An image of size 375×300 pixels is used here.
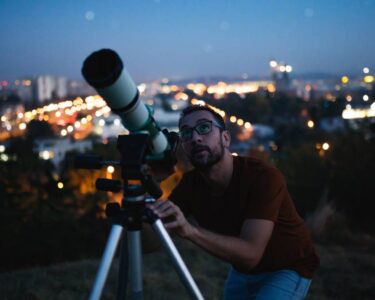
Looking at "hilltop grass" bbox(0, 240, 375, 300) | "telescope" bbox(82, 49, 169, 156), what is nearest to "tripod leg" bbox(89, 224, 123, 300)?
"telescope" bbox(82, 49, 169, 156)

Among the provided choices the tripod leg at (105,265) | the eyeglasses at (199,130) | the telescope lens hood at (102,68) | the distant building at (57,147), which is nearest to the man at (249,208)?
the eyeglasses at (199,130)

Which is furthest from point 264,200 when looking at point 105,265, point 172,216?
point 105,265

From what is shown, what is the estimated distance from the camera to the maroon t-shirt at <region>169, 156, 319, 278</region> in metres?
2.24

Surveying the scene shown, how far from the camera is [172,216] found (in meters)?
1.76

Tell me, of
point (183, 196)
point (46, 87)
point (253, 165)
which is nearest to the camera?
point (253, 165)

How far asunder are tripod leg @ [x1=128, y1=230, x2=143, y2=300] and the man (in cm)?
48

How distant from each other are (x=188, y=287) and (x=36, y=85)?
73.7 m

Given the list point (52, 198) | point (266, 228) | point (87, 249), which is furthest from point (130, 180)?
point (52, 198)

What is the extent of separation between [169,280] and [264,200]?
2466 mm

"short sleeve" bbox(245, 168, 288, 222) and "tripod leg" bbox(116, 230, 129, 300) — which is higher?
"short sleeve" bbox(245, 168, 288, 222)

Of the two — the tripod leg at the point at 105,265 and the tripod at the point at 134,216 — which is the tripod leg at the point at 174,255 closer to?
the tripod at the point at 134,216

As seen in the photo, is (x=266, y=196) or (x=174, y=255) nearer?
(x=174, y=255)

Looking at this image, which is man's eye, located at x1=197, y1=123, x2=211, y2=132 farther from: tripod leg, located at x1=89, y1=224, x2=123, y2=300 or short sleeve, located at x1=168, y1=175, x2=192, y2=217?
tripod leg, located at x1=89, y1=224, x2=123, y2=300

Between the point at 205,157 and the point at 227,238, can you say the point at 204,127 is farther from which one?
the point at 227,238
